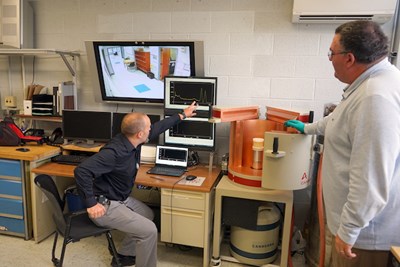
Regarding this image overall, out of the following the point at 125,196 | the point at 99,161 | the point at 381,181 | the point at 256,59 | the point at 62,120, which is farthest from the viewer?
the point at 62,120

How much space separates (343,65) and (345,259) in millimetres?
859

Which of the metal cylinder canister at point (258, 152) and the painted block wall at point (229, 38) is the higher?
the painted block wall at point (229, 38)

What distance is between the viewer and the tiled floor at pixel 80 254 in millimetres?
2566

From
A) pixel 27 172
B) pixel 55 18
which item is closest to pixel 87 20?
pixel 55 18

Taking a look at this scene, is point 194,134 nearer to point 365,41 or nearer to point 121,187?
point 121,187

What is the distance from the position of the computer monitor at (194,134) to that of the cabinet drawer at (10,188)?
133 cm

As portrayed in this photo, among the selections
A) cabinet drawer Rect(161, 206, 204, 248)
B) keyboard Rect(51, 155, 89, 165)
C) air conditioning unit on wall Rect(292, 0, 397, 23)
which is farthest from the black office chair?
air conditioning unit on wall Rect(292, 0, 397, 23)

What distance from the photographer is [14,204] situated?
2.80 metres

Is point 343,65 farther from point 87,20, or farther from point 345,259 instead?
point 87,20

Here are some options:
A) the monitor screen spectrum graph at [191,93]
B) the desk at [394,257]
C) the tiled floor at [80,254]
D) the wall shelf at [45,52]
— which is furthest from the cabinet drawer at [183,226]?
the wall shelf at [45,52]

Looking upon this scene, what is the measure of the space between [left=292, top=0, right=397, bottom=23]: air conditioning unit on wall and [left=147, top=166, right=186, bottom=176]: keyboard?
1559 millimetres

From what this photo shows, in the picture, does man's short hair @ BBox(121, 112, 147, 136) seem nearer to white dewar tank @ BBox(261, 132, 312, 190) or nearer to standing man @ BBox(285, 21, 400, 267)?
white dewar tank @ BBox(261, 132, 312, 190)

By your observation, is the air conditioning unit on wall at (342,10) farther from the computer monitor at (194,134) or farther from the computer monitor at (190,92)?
the computer monitor at (194,134)

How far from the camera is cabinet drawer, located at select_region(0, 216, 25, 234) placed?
284 cm
